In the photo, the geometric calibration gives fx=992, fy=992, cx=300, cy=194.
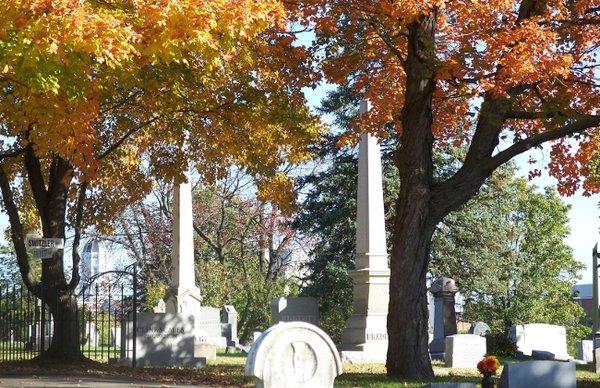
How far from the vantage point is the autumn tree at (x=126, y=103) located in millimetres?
11539

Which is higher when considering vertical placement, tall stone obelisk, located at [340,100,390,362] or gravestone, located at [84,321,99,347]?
tall stone obelisk, located at [340,100,390,362]

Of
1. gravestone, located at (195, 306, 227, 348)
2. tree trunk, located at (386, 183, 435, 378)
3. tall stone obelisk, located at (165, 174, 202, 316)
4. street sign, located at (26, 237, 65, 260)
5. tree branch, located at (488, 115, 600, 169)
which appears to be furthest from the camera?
gravestone, located at (195, 306, 227, 348)

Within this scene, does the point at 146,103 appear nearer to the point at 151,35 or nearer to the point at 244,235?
the point at 151,35

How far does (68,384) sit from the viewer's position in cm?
1515

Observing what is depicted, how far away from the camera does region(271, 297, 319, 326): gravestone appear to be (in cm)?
2695

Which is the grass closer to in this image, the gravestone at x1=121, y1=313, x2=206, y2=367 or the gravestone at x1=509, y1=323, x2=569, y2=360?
the gravestone at x1=121, y1=313, x2=206, y2=367

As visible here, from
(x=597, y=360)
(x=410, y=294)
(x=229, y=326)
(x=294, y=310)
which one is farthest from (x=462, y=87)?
(x=229, y=326)

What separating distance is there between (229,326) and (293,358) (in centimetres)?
2607

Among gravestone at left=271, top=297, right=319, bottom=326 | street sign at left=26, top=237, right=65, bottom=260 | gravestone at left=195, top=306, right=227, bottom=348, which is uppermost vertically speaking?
street sign at left=26, top=237, right=65, bottom=260

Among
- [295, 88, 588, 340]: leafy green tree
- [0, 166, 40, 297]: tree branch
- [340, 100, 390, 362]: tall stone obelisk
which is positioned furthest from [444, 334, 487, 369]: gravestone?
[295, 88, 588, 340]: leafy green tree

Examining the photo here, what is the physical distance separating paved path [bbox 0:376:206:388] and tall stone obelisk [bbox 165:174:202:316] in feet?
32.7

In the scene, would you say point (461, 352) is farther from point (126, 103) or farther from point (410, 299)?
point (126, 103)

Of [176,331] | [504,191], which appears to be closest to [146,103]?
[176,331]

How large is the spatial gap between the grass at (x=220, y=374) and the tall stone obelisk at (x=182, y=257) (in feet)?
16.1
